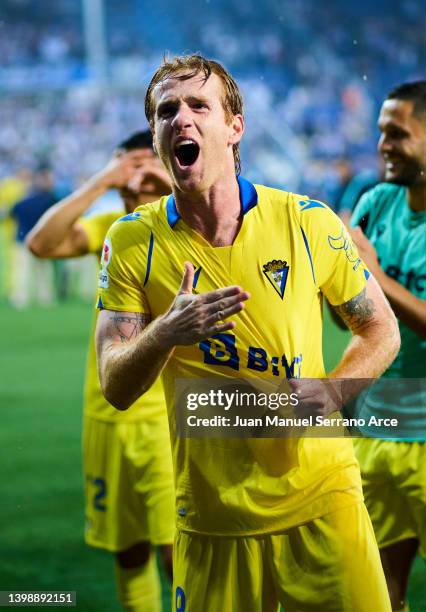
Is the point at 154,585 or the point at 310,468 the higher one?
the point at 310,468

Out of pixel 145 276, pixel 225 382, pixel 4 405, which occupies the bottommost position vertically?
pixel 4 405

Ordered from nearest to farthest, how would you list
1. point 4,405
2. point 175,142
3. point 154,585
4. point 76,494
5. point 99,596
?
point 175,142 < point 154,585 < point 99,596 < point 76,494 < point 4,405

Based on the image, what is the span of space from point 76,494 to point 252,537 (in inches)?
123

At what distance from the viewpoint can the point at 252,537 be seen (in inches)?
82.7

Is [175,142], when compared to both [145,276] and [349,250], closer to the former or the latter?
[145,276]

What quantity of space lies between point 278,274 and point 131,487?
151 centimetres

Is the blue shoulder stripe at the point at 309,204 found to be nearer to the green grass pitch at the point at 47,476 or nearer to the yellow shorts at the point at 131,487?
the yellow shorts at the point at 131,487

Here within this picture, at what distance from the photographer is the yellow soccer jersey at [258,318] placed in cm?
210

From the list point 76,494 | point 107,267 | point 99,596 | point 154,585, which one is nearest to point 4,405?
point 76,494

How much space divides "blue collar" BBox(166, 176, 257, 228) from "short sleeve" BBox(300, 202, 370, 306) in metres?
0.12

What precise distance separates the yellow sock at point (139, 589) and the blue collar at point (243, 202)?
1.58 metres

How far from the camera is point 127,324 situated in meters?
2.07

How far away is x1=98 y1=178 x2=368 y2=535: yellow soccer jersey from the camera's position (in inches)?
82.5

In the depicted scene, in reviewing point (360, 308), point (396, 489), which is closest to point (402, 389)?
point (396, 489)
